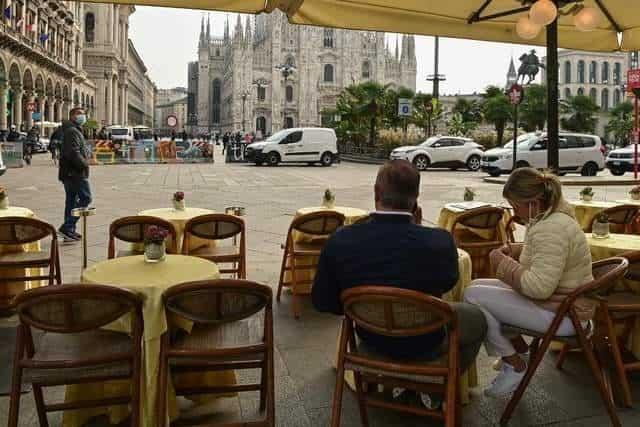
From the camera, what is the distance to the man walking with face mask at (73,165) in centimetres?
758

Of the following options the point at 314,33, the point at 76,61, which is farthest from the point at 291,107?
the point at 76,61

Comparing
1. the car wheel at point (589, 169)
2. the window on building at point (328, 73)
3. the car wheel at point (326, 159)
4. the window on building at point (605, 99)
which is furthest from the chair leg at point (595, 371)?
the window on building at point (605, 99)

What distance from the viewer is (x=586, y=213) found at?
6031 millimetres

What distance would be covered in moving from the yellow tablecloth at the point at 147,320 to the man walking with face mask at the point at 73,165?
469 centimetres

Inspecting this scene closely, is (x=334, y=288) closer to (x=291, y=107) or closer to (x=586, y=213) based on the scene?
(x=586, y=213)

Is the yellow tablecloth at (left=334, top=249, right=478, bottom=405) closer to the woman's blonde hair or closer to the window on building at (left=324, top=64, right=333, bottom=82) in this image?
the woman's blonde hair

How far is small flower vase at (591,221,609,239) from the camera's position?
4.17 m

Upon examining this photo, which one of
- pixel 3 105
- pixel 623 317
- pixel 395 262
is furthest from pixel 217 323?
pixel 3 105

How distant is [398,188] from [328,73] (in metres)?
84.3

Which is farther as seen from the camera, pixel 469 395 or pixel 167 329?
pixel 469 395

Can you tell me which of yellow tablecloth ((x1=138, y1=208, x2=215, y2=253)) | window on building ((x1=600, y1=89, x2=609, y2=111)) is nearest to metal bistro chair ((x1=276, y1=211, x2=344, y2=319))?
yellow tablecloth ((x1=138, y1=208, x2=215, y2=253))

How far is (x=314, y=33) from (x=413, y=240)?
83.5 metres

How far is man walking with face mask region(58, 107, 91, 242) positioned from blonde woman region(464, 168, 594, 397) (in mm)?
5939

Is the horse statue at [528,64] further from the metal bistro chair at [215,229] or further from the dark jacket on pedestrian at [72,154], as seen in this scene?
the metal bistro chair at [215,229]
